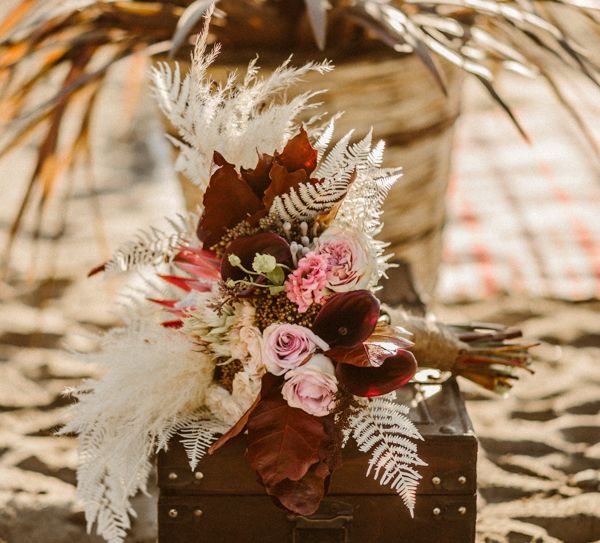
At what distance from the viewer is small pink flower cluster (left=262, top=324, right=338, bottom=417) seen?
114 cm

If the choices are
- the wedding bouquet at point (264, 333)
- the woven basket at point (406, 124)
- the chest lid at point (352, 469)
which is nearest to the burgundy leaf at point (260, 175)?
the wedding bouquet at point (264, 333)

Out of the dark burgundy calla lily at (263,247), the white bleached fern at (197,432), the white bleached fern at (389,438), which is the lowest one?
the white bleached fern at (197,432)

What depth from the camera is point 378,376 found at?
1162 millimetres

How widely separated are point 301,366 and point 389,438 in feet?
0.46

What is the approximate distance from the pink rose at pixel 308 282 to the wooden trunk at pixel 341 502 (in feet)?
0.75

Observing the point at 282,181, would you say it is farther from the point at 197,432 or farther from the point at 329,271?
the point at 197,432

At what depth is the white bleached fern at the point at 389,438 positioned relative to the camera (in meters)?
1.14

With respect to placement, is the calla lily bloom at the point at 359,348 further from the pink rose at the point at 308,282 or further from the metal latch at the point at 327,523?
the metal latch at the point at 327,523

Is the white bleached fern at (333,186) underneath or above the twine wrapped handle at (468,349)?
above

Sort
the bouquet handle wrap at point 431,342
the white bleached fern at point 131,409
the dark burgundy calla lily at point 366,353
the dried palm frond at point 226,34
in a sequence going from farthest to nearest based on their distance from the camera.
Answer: the dried palm frond at point 226,34, the bouquet handle wrap at point 431,342, the white bleached fern at point 131,409, the dark burgundy calla lily at point 366,353

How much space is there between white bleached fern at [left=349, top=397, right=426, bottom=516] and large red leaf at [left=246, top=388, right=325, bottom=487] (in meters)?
Answer: 0.06

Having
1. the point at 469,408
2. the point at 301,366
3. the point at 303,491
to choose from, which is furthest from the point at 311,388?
the point at 469,408

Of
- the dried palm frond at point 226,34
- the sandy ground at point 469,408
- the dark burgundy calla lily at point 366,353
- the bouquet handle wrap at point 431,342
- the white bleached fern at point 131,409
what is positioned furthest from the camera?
the dried palm frond at point 226,34

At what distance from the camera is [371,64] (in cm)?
179
